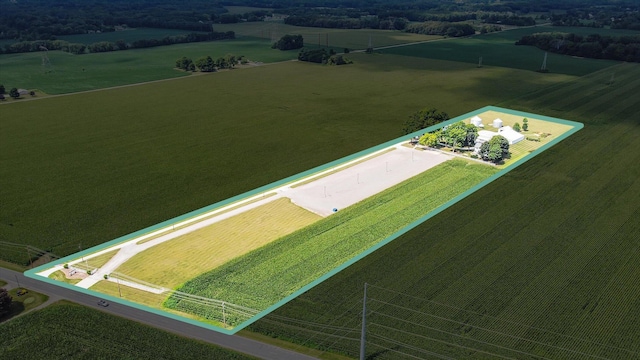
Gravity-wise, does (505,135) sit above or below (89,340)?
above

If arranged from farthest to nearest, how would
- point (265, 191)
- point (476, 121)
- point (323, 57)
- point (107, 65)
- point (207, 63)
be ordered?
point (323, 57), point (107, 65), point (207, 63), point (476, 121), point (265, 191)

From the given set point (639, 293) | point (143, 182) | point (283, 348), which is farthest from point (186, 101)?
point (639, 293)

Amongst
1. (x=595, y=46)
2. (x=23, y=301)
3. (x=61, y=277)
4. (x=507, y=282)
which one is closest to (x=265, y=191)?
(x=61, y=277)

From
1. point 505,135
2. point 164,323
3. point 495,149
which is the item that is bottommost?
point 164,323

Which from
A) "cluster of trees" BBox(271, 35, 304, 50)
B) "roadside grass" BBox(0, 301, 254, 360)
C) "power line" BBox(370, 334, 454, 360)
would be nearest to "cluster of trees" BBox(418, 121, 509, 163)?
"power line" BBox(370, 334, 454, 360)

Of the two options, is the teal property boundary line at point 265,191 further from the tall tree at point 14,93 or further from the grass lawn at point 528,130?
the tall tree at point 14,93

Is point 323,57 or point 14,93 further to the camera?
point 323,57

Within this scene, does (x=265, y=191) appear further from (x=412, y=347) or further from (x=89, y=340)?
(x=412, y=347)
